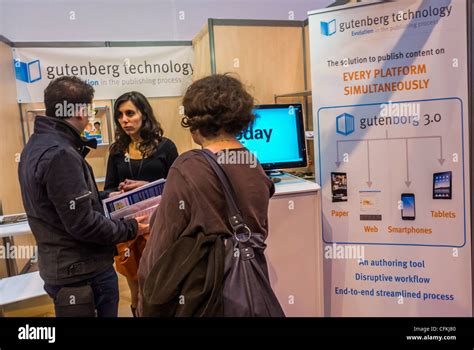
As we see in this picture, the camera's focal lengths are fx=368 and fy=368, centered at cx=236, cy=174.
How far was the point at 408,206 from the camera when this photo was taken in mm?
2027

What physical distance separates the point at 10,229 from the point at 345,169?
196cm

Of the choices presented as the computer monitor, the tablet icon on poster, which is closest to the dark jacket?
the computer monitor

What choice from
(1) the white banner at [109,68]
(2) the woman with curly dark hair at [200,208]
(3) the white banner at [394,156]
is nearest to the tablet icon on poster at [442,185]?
(3) the white banner at [394,156]

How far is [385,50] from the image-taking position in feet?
6.52

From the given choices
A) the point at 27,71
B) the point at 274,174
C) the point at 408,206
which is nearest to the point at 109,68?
the point at 27,71

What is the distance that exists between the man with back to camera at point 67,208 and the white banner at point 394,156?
4.20 ft

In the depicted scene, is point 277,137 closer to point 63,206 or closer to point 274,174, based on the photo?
point 274,174

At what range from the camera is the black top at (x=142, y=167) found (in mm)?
2084

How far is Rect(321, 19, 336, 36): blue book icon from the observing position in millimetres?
2067

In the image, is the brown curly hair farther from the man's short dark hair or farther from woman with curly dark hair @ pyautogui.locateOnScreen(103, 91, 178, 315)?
woman with curly dark hair @ pyautogui.locateOnScreen(103, 91, 178, 315)

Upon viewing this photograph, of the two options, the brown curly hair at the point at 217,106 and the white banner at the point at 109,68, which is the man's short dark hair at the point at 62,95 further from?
the white banner at the point at 109,68

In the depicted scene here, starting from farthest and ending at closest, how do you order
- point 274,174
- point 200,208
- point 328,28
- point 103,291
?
point 274,174 < point 328,28 < point 103,291 < point 200,208

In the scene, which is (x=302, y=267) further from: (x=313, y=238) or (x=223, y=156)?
(x=223, y=156)

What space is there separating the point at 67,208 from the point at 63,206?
0.05ft
